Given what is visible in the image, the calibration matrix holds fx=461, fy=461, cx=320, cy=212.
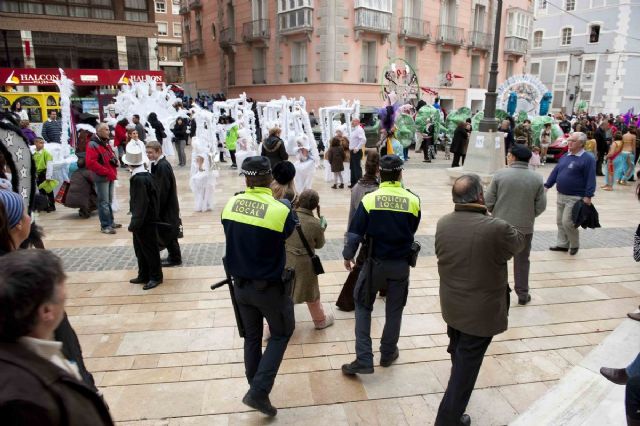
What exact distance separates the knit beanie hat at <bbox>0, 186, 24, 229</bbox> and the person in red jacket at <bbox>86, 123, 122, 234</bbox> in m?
5.59

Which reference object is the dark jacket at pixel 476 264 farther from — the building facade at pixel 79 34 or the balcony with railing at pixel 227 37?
the balcony with railing at pixel 227 37

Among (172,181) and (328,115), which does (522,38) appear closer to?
(328,115)

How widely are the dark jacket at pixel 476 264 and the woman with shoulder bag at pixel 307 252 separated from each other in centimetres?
138

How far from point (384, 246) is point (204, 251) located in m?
4.05

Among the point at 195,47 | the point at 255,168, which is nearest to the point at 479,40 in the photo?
the point at 195,47

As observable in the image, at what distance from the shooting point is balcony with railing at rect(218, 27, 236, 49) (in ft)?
95.0

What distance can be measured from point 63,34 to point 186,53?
13.4 m

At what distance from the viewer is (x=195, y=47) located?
115 feet

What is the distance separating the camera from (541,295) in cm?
557

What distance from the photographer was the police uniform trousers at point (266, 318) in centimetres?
327

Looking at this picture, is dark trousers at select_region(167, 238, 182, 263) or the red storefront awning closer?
dark trousers at select_region(167, 238, 182, 263)

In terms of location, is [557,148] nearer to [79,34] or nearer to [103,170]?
[103,170]

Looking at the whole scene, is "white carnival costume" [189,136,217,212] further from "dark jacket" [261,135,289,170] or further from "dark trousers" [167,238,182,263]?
"dark trousers" [167,238,182,263]

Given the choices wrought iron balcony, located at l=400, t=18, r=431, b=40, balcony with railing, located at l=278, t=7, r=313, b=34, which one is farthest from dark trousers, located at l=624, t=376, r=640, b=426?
wrought iron balcony, located at l=400, t=18, r=431, b=40
